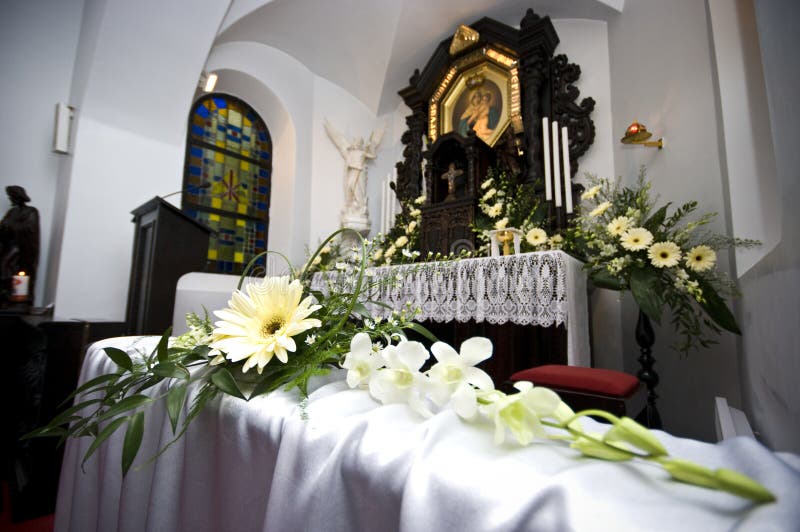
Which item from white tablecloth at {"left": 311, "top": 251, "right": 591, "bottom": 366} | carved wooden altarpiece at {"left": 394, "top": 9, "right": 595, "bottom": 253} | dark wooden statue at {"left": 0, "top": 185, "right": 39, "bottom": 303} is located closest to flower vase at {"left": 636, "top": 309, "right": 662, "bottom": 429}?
white tablecloth at {"left": 311, "top": 251, "right": 591, "bottom": 366}

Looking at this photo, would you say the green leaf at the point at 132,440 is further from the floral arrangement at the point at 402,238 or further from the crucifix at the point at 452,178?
the crucifix at the point at 452,178

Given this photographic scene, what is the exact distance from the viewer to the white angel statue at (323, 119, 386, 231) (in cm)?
597

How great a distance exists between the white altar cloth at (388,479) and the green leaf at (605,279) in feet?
7.54

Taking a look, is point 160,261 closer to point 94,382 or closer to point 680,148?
point 94,382

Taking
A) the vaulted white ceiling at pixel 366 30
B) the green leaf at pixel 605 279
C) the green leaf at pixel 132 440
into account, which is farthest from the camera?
the vaulted white ceiling at pixel 366 30

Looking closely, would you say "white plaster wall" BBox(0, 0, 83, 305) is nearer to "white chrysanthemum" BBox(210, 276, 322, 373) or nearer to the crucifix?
the crucifix

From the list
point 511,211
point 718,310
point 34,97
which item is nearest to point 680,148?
point 511,211

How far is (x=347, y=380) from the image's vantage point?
553 mm

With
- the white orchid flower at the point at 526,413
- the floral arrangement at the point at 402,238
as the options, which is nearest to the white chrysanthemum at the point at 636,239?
the floral arrangement at the point at 402,238

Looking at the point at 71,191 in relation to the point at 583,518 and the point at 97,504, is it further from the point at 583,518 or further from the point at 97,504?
the point at 583,518

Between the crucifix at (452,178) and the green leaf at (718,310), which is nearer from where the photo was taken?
the green leaf at (718,310)

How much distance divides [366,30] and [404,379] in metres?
6.43

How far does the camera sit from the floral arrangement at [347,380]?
0.32 meters

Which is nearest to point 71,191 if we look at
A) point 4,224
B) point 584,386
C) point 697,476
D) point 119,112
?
point 4,224
